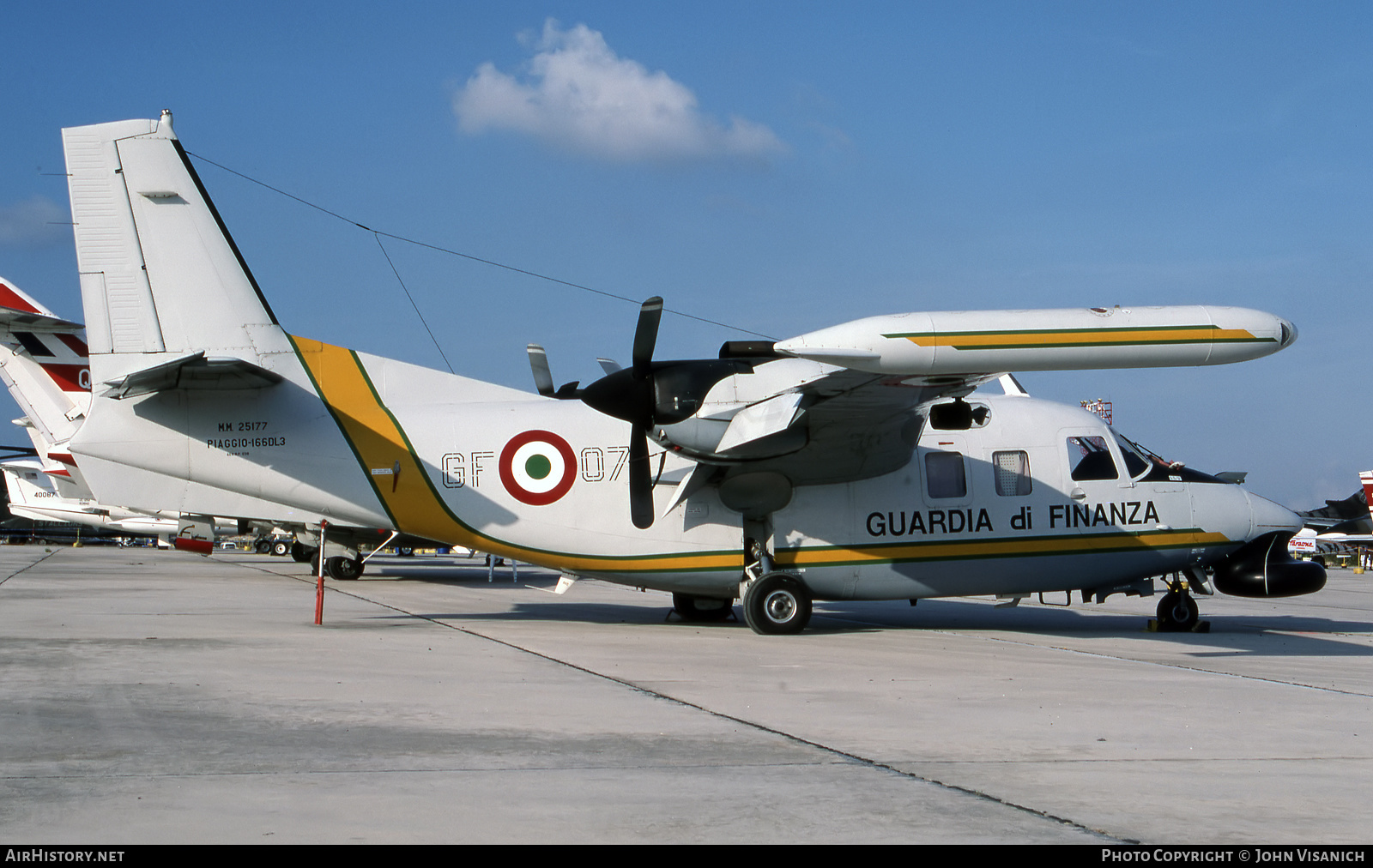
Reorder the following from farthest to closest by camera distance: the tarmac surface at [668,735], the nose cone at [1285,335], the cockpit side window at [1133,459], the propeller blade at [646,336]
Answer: the cockpit side window at [1133,459]
the propeller blade at [646,336]
the nose cone at [1285,335]
the tarmac surface at [668,735]

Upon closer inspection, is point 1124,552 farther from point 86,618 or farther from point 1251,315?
point 86,618

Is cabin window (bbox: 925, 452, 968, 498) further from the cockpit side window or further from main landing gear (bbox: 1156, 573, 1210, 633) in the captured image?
main landing gear (bbox: 1156, 573, 1210, 633)

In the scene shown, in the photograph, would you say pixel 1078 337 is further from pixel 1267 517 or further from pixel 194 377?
pixel 194 377

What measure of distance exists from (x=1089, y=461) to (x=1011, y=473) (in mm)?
1237

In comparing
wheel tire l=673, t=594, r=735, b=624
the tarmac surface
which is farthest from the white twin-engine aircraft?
wheel tire l=673, t=594, r=735, b=624

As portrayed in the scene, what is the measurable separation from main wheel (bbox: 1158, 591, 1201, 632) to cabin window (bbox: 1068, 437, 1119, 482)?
212 centimetres

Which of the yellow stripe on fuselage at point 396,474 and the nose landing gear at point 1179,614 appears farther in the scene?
the nose landing gear at point 1179,614

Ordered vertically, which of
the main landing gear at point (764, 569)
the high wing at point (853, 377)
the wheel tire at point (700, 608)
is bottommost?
the wheel tire at point (700, 608)

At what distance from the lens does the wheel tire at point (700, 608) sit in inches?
699

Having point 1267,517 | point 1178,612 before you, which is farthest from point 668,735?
point 1267,517

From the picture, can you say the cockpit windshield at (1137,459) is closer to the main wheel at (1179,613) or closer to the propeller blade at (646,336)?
the main wheel at (1179,613)

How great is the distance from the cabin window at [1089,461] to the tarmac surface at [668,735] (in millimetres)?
2340

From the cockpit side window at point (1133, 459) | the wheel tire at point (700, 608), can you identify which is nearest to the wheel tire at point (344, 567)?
the wheel tire at point (700, 608)

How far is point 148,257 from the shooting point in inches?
592
